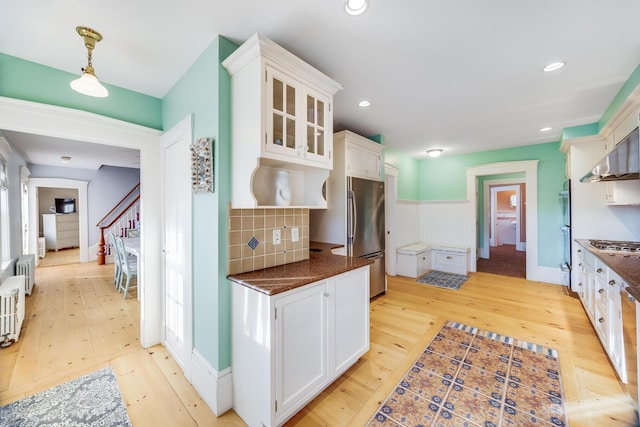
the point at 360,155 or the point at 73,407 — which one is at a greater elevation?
the point at 360,155

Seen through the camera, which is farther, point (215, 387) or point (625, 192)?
point (625, 192)

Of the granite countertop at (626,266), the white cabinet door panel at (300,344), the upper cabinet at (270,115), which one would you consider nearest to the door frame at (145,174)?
the upper cabinet at (270,115)

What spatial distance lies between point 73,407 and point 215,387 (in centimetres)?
100

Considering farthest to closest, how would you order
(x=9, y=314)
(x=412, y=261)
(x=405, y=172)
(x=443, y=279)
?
(x=405, y=172), (x=412, y=261), (x=443, y=279), (x=9, y=314)

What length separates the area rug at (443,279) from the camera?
4274 millimetres

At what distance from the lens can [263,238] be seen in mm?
1931

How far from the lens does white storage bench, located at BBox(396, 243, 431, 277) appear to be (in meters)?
4.72

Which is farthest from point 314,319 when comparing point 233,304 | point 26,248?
point 26,248

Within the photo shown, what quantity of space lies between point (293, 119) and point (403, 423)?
2.10 meters

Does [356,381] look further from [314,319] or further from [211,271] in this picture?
[211,271]

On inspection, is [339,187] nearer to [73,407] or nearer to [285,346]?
[285,346]

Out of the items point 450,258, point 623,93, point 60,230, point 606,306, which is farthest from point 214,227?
point 60,230

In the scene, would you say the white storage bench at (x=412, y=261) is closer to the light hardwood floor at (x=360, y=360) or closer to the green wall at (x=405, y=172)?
the light hardwood floor at (x=360, y=360)

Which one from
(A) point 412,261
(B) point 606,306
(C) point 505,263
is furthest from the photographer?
(C) point 505,263
